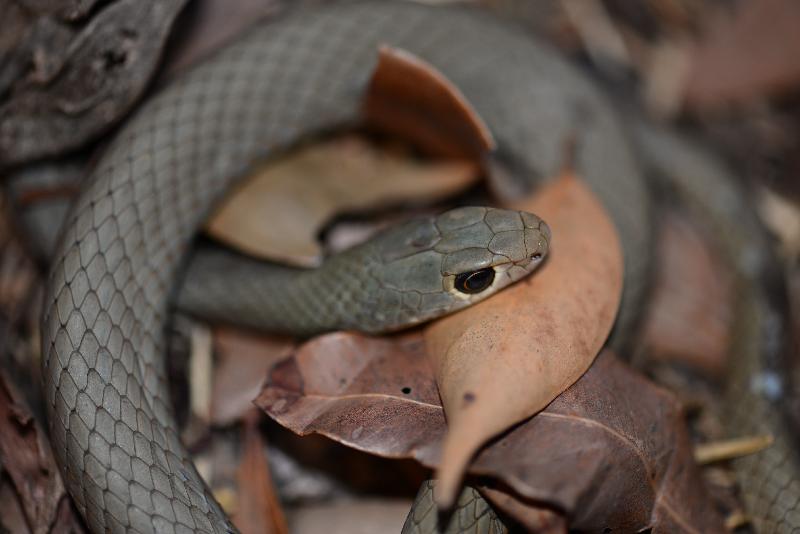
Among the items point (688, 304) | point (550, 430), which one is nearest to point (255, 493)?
point (550, 430)

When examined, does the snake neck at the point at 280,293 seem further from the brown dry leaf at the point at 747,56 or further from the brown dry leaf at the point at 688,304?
the brown dry leaf at the point at 747,56

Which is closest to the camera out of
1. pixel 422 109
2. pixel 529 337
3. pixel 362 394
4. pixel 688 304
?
pixel 529 337

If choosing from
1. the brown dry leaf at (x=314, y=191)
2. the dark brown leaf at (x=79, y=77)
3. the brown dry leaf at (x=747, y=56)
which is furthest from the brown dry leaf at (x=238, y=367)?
the brown dry leaf at (x=747, y=56)

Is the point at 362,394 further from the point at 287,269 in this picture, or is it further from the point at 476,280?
the point at 287,269

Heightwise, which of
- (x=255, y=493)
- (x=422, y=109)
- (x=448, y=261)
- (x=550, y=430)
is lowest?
(x=255, y=493)

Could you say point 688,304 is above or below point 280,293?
below

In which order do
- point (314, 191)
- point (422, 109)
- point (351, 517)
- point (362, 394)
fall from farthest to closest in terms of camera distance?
point (314, 191) → point (422, 109) → point (351, 517) → point (362, 394)

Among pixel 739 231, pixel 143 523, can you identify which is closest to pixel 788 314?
pixel 739 231
